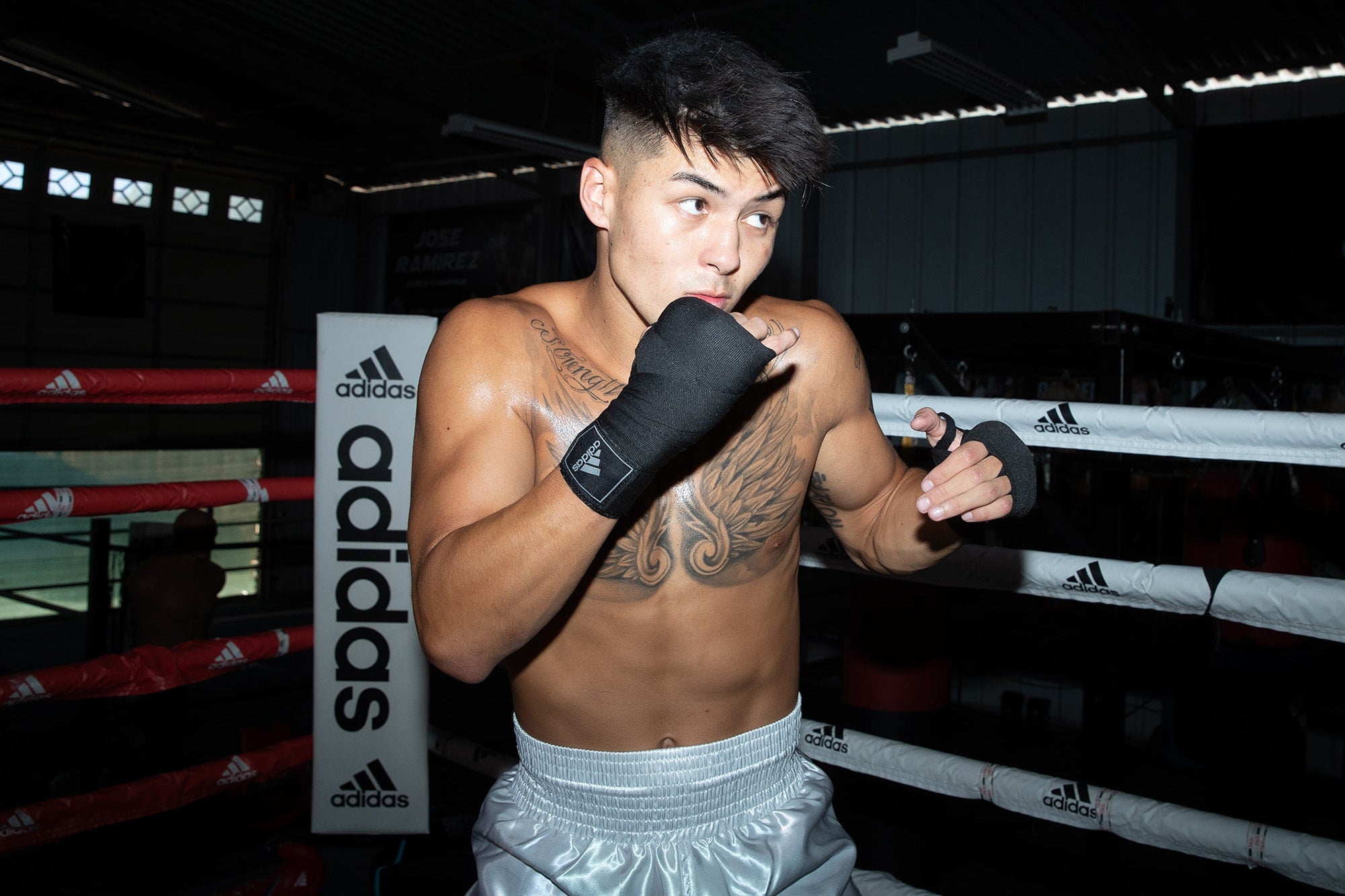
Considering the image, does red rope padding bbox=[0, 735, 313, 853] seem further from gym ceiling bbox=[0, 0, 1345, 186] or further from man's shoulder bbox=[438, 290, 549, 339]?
gym ceiling bbox=[0, 0, 1345, 186]

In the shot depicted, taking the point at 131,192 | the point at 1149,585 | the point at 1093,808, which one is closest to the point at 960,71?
the point at 1149,585

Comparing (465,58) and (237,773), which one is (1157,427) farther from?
(465,58)

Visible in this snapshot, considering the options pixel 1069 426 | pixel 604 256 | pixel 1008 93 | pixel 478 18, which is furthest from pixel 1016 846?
pixel 478 18

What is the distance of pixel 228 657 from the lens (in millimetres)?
2580

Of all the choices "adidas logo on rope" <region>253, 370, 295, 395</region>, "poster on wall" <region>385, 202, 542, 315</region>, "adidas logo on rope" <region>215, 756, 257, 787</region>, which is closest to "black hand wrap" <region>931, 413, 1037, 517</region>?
"adidas logo on rope" <region>253, 370, 295, 395</region>

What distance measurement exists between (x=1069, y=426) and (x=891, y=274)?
27.7 feet

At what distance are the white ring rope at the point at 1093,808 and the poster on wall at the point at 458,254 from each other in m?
10.3

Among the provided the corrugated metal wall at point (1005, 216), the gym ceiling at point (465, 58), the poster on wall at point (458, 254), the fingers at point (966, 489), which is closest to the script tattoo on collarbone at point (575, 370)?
the fingers at point (966, 489)

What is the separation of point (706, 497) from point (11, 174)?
495 inches

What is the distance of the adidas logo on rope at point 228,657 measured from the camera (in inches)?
101

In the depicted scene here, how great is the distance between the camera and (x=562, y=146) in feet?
26.1

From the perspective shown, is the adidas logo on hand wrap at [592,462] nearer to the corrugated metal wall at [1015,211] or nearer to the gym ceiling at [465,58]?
the gym ceiling at [465,58]

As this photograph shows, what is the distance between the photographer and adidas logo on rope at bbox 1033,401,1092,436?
1897 millimetres

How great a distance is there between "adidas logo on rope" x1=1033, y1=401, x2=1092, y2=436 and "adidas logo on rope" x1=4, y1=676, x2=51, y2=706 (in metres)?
2.27
